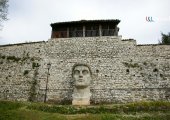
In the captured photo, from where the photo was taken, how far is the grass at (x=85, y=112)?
14977 millimetres

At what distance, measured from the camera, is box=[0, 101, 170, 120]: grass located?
1498 cm

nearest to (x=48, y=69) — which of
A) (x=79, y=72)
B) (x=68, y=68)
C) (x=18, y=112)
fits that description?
(x=68, y=68)

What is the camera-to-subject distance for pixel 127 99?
83.9 ft

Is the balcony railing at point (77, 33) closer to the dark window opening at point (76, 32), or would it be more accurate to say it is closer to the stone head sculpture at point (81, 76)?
the dark window opening at point (76, 32)

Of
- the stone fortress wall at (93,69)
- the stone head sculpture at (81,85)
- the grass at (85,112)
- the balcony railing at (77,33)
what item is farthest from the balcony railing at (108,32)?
the grass at (85,112)

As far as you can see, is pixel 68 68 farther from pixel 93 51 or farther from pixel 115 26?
pixel 115 26

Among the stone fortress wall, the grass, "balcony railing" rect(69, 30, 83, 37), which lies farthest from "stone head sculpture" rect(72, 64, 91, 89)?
"balcony railing" rect(69, 30, 83, 37)

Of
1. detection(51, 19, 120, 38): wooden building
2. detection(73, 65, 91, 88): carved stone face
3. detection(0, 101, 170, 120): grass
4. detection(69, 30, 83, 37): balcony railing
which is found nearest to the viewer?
detection(0, 101, 170, 120): grass

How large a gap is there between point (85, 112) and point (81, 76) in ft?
16.8

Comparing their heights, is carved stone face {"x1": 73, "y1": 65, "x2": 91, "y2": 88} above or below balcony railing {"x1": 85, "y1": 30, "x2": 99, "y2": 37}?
below

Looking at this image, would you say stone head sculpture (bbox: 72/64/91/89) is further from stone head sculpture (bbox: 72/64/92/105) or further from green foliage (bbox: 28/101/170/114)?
green foliage (bbox: 28/101/170/114)

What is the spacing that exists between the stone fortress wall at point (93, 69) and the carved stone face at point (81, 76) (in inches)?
187

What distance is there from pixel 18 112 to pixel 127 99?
12.0 meters

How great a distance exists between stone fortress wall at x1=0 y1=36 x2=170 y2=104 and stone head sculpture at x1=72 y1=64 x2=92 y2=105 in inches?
181
